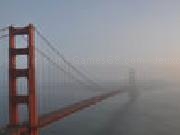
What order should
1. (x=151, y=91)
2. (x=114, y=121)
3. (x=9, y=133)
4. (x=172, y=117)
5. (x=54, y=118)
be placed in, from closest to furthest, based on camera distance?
(x=9, y=133), (x=54, y=118), (x=114, y=121), (x=172, y=117), (x=151, y=91)

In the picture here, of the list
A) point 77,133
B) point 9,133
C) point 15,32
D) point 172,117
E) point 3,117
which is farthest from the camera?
point 172,117

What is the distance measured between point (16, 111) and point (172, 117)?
2994 cm

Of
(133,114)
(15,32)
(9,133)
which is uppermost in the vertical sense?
(15,32)

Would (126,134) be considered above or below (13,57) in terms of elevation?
below

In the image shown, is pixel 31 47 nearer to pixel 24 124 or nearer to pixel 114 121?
pixel 24 124

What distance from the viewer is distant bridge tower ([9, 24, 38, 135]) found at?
15.6 m

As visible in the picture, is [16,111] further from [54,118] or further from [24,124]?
[54,118]

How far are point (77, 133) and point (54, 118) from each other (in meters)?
11.5

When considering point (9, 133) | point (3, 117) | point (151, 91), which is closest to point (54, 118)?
point (9, 133)

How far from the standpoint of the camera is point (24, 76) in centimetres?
1580

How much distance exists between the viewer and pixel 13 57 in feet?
52.5

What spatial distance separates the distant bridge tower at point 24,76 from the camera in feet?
51.3

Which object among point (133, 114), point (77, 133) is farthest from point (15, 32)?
point (133, 114)

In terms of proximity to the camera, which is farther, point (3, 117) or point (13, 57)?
point (3, 117)
